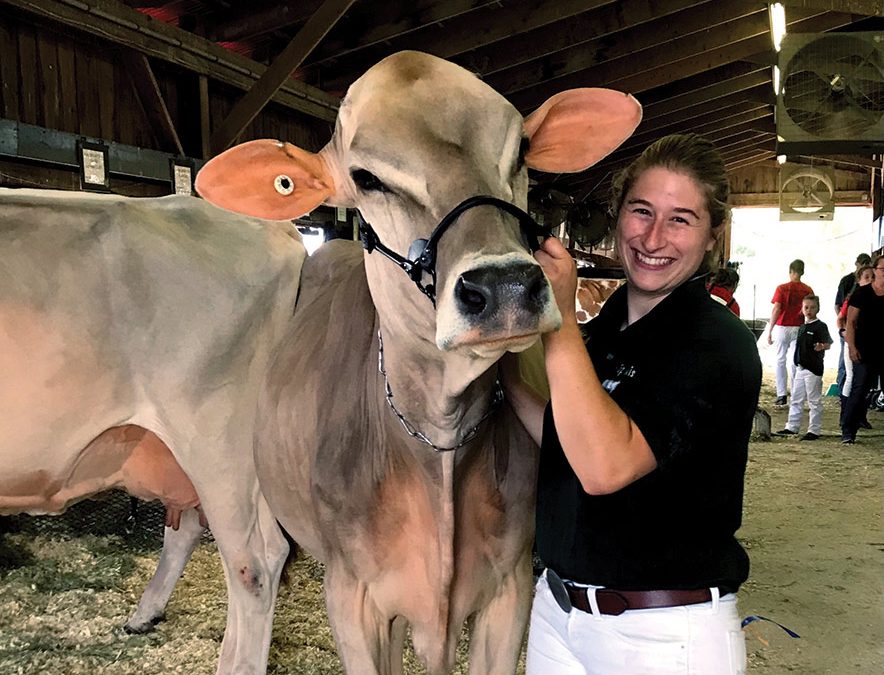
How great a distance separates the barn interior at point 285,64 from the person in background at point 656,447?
340 centimetres

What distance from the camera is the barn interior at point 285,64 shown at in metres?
4.08

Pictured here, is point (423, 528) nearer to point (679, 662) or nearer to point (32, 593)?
point (679, 662)

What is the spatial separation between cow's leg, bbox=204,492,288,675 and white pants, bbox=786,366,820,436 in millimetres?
6070

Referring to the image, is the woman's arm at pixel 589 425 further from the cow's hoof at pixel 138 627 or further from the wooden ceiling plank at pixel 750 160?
the wooden ceiling plank at pixel 750 160

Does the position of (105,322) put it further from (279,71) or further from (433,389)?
(279,71)

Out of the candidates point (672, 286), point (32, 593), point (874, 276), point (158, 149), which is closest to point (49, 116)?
point (158, 149)

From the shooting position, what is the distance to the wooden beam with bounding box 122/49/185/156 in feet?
14.6

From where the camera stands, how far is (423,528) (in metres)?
1.65

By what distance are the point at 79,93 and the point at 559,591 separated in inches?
166

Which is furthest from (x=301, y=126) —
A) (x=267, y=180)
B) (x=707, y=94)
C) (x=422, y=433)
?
(x=707, y=94)

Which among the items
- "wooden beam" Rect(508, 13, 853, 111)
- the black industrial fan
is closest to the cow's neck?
the black industrial fan

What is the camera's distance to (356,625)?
173 centimetres

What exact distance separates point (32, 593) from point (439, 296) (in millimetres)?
3014

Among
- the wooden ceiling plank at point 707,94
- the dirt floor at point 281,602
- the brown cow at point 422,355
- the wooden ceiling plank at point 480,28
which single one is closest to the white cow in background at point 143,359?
the brown cow at point 422,355
